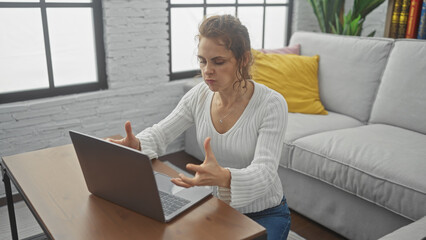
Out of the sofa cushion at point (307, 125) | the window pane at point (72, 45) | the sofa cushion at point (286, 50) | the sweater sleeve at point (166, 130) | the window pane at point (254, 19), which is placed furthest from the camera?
the window pane at point (254, 19)

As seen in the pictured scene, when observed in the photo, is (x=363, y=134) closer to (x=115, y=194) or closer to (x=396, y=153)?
(x=396, y=153)

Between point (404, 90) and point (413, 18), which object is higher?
point (413, 18)

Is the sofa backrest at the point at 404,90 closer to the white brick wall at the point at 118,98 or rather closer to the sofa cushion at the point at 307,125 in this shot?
the sofa cushion at the point at 307,125

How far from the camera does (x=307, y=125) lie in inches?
83.6

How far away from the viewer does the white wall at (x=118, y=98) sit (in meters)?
2.17

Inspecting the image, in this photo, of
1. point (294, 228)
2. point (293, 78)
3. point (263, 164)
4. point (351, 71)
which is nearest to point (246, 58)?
point (263, 164)

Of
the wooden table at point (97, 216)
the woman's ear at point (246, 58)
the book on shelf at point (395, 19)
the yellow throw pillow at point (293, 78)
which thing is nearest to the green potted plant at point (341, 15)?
the book on shelf at point (395, 19)

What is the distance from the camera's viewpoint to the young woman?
1.15 meters

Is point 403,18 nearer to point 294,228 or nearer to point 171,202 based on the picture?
point 294,228

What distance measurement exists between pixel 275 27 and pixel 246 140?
235 centimetres

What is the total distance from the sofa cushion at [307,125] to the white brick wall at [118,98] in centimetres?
91

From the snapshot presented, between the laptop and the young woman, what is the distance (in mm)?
153

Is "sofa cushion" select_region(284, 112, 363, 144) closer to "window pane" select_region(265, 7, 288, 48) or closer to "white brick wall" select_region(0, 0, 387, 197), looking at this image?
"white brick wall" select_region(0, 0, 387, 197)

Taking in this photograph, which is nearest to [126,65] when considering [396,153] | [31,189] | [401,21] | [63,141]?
[63,141]
